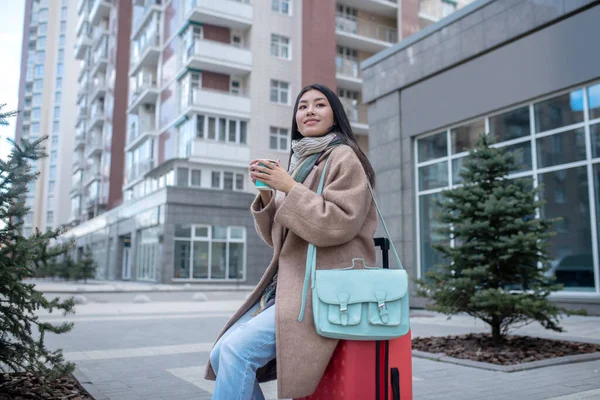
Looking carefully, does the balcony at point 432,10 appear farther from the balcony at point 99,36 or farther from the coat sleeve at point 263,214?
the coat sleeve at point 263,214

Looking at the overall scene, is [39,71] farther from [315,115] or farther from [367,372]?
[367,372]

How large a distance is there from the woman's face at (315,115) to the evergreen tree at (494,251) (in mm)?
4317

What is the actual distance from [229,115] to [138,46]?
45.3ft

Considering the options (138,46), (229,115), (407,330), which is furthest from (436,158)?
(138,46)

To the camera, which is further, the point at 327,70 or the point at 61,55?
the point at 61,55

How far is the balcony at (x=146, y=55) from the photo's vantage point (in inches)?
1427

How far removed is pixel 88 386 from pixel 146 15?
3685cm

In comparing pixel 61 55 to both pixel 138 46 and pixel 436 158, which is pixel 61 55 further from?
pixel 436 158

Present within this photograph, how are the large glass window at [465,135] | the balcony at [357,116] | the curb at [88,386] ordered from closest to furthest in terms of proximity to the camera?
the curb at [88,386] → the large glass window at [465,135] → the balcony at [357,116]

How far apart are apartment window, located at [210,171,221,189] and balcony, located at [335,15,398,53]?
37.6ft

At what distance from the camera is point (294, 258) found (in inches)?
96.0

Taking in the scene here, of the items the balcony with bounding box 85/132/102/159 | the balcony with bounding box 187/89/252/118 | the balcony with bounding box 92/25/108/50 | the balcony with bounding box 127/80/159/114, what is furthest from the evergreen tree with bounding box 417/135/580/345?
the balcony with bounding box 92/25/108/50

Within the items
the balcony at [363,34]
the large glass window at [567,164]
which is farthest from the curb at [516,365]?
the balcony at [363,34]

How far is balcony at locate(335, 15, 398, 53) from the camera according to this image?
114ft
